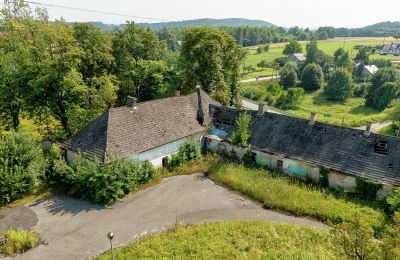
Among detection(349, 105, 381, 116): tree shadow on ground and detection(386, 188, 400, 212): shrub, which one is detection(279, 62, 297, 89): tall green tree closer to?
detection(349, 105, 381, 116): tree shadow on ground

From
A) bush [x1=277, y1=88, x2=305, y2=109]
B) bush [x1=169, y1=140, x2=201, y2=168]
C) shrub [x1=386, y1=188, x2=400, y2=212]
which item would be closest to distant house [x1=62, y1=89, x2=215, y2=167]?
bush [x1=169, y1=140, x2=201, y2=168]

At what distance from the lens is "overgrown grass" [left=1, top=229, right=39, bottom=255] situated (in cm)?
1675

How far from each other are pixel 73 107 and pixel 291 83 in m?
65.3

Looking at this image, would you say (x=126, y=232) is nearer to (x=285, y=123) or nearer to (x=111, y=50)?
(x=285, y=123)

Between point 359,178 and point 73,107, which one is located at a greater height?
point 73,107

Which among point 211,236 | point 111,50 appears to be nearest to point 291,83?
point 111,50

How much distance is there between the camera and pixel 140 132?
81.9 feet

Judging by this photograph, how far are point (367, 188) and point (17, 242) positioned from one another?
2100 centimetres

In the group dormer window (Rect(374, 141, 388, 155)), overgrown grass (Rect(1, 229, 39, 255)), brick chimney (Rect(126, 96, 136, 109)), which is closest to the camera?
overgrown grass (Rect(1, 229, 39, 255))

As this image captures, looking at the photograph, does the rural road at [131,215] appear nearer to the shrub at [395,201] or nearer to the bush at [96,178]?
the bush at [96,178]

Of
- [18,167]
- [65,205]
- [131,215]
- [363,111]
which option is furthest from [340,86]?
[18,167]

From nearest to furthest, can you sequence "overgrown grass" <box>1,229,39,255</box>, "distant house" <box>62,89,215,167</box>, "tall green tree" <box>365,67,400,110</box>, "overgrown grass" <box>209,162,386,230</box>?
"overgrown grass" <box>1,229,39,255</box> < "overgrown grass" <box>209,162,386,230</box> < "distant house" <box>62,89,215,167</box> < "tall green tree" <box>365,67,400,110</box>

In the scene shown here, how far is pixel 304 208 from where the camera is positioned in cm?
2030

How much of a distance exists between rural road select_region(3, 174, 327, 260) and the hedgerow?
2.29 ft
